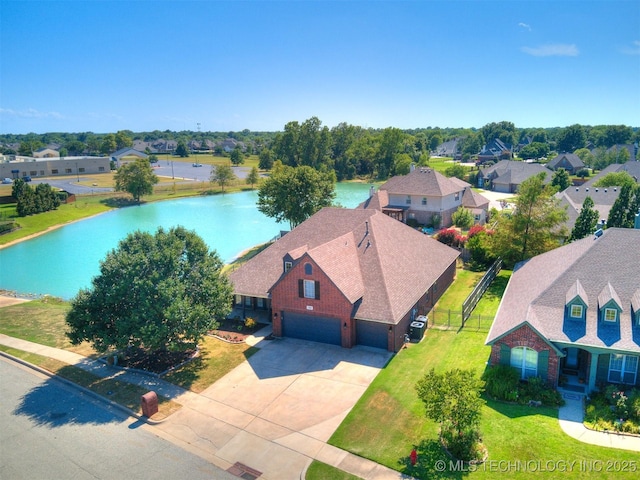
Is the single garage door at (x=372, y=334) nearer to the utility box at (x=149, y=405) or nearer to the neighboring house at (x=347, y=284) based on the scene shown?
the neighboring house at (x=347, y=284)

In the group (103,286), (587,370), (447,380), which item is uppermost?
(103,286)

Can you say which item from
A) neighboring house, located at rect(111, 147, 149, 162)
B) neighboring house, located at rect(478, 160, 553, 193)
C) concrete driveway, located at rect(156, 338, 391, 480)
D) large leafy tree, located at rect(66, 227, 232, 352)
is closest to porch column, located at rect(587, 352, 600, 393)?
concrete driveway, located at rect(156, 338, 391, 480)

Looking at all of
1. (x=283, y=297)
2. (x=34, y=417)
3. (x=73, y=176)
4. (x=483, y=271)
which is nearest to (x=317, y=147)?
(x=73, y=176)

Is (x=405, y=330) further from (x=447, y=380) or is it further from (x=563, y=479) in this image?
(x=563, y=479)

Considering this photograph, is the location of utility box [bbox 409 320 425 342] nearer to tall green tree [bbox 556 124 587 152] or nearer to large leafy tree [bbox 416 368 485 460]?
large leafy tree [bbox 416 368 485 460]

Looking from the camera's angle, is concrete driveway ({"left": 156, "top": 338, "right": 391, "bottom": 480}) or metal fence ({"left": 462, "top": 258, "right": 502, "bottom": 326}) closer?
concrete driveway ({"left": 156, "top": 338, "right": 391, "bottom": 480})
